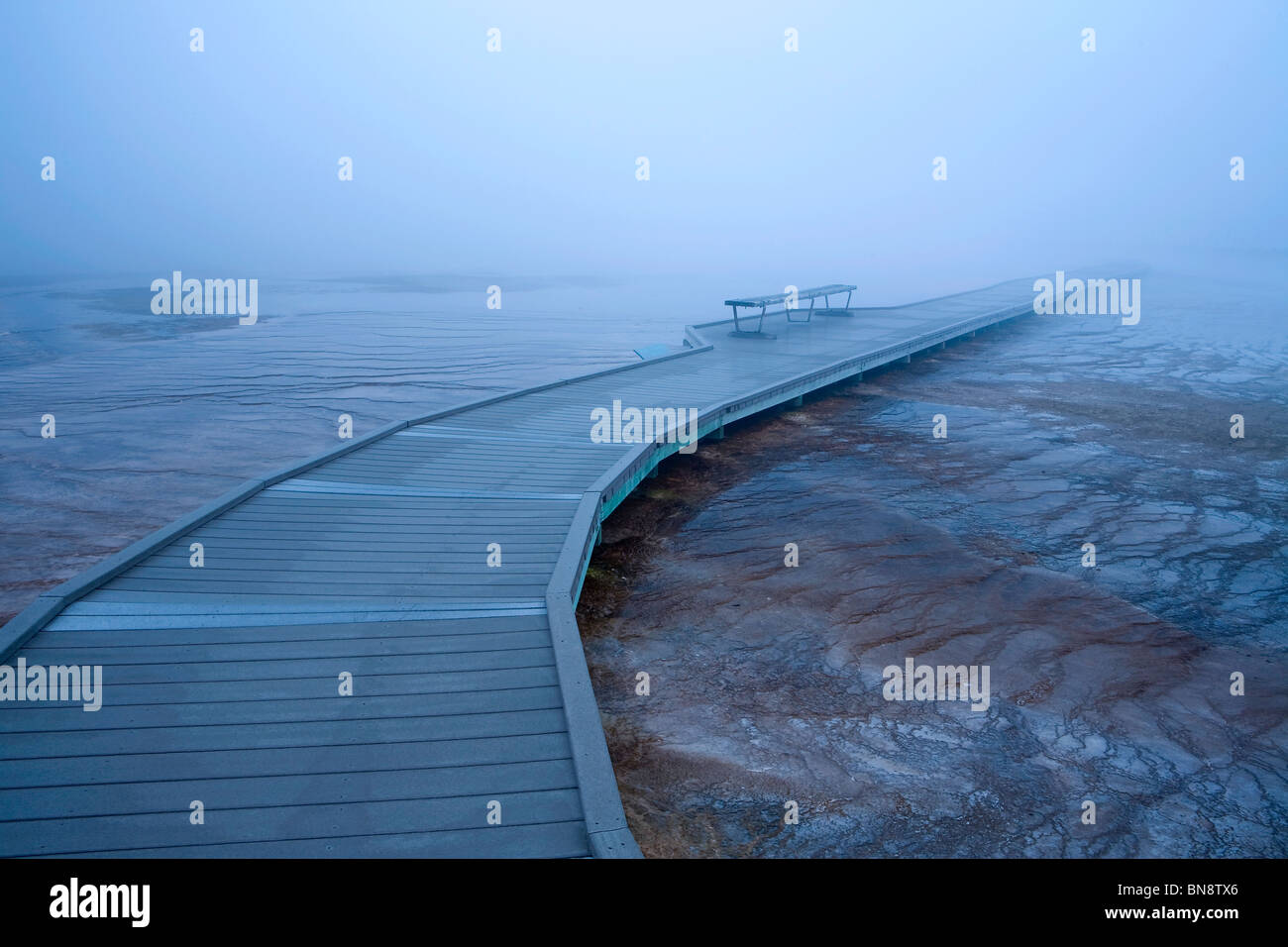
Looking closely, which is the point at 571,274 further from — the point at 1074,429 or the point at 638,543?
the point at 638,543

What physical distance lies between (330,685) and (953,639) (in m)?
4.34

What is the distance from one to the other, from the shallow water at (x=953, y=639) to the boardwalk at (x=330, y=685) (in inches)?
37.3

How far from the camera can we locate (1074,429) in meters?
12.2

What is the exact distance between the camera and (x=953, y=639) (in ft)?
19.8

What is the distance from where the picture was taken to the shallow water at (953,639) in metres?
4.20

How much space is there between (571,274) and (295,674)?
39.4 metres

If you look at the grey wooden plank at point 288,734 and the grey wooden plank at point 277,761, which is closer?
the grey wooden plank at point 277,761

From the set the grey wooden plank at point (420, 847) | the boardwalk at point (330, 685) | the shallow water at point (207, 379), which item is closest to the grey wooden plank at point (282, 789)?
the boardwalk at point (330, 685)

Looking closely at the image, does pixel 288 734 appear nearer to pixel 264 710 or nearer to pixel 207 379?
pixel 264 710

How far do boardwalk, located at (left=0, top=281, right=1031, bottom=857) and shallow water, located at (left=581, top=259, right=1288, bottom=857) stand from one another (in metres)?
0.95

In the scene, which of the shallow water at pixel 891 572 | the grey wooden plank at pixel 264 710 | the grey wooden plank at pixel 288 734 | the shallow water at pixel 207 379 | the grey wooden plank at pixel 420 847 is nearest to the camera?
the grey wooden plank at pixel 420 847

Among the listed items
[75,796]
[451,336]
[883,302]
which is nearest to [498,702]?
[75,796]

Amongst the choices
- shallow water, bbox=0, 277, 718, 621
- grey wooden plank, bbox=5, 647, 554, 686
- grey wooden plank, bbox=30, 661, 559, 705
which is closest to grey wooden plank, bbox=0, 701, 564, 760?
grey wooden plank, bbox=30, 661, 559, 705

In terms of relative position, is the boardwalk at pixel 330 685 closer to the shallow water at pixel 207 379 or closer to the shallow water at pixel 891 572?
the shallow water at pixel 891 572
